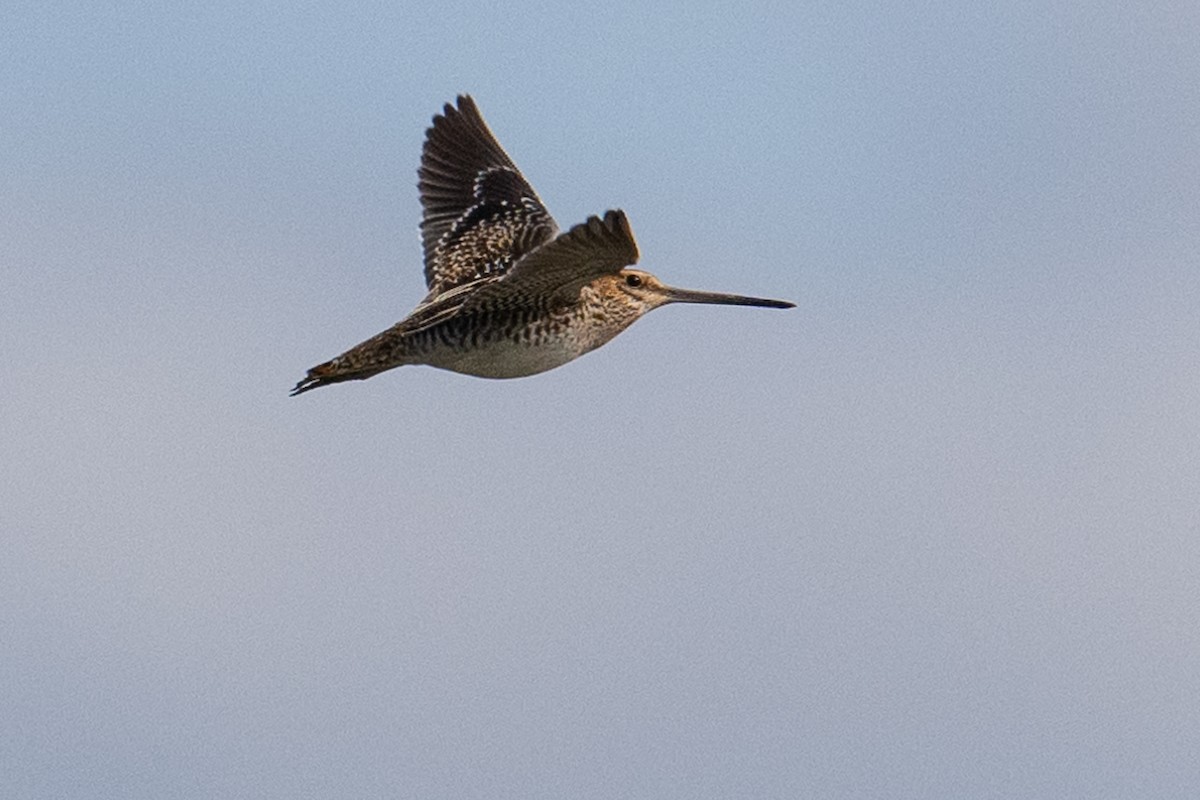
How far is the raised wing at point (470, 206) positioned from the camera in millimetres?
20969

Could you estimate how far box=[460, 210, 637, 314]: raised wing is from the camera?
53.4 feet

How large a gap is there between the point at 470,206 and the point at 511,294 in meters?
4.02

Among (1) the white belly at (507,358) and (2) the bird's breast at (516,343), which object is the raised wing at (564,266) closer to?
(2) the bird's breast at (516,343)

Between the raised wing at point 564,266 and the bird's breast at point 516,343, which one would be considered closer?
the raised wing at point 564,266

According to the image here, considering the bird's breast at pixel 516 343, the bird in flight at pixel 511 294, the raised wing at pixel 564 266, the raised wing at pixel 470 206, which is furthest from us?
the raised wing at pixel 470 206

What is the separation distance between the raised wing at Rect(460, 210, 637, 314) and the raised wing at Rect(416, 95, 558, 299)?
223cm

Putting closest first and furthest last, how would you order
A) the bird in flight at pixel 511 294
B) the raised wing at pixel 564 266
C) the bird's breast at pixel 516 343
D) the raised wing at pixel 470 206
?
the raised wing at pixel 564 266 < the bird in flight at pixel 511 294 < the bird's breast at pixel 516 343 < the raised wing at pixel 470 206

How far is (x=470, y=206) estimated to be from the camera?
21.9 m

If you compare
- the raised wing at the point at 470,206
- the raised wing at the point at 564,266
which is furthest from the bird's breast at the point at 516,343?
the raised wing at the point at 470,206

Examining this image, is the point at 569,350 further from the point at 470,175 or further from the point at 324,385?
the point at 470,175

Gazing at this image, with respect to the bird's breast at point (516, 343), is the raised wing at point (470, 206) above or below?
above

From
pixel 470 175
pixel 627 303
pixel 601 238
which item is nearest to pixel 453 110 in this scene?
pixel 470 175

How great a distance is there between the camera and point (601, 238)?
53.9 feet

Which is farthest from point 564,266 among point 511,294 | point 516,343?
point 516,343
